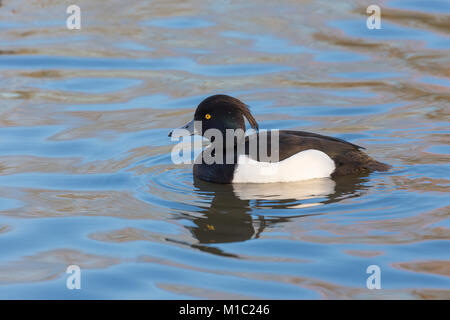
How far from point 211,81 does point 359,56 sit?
239 centimetres

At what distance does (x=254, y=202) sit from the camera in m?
7.25

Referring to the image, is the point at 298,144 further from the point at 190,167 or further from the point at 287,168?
the point at 190,167

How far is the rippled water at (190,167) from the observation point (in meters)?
5.84

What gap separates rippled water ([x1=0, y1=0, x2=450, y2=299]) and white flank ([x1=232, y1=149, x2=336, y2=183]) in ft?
0.42

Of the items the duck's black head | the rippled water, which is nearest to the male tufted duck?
the duck's black head

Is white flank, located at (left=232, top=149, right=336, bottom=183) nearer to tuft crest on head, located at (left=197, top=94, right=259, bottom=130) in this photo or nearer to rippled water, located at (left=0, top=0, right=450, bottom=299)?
rippled water, located at (left=0, top=0, right=450, bottom=299)

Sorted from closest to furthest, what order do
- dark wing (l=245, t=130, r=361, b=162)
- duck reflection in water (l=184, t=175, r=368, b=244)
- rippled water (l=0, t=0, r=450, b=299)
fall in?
rippled water (l=0, t=0, r=450, b=299) < duck reflection in water (l=184, t=175, r=368, b=244) < dark wing (l=245, t=130, r=361, b=162)

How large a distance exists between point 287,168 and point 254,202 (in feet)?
2.13

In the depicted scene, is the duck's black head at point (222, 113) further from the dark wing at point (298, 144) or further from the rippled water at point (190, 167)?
the rippled water at point (190, 167)

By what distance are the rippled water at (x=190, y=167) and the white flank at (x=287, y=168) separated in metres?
0.13

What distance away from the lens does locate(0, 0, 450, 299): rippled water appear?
5836 millimetres

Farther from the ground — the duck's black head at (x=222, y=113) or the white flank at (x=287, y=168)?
the duck's black head at (x=222, y=113)

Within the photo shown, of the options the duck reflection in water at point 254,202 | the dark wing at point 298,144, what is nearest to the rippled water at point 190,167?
the duck reflection in water at point 254,202
